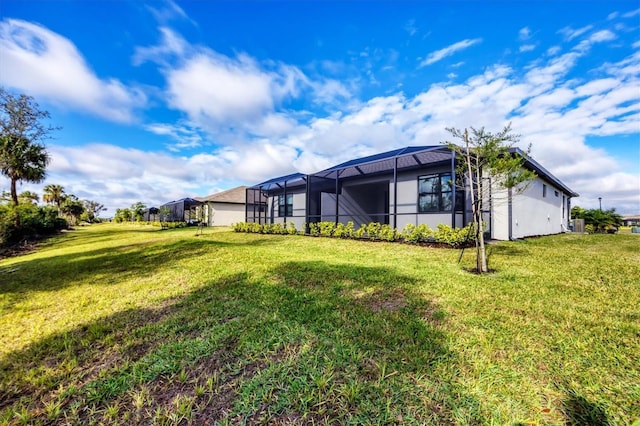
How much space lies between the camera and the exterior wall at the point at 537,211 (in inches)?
409

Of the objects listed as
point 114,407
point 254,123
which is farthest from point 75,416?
point 254,123

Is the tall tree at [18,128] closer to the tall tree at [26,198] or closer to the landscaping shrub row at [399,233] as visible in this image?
the tall tree at [26,198]

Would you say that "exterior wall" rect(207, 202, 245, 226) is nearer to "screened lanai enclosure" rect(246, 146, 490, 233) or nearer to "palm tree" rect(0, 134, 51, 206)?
"screened lanai enclosure" rect(246, 146, 490, 233)

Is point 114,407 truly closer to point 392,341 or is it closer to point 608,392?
point 392,341

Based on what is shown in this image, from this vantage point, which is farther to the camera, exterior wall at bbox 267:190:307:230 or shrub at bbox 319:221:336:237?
exterior wall at bbox 267:190:307:230

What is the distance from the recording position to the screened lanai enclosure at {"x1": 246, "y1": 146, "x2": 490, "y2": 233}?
9.87 m

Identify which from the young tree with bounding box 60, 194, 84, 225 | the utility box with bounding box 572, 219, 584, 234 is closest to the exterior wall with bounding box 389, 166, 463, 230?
the utility box with bounding box 572, 219, 584, 234

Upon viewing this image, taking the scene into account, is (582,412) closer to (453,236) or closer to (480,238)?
(480,238)

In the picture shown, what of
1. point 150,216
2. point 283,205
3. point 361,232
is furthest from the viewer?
point 150,216

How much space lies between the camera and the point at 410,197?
11469 mm

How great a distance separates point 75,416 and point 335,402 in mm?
1939

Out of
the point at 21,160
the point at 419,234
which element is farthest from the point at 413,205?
the point at 21,160

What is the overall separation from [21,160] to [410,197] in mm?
22498

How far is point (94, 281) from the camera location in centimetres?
571
